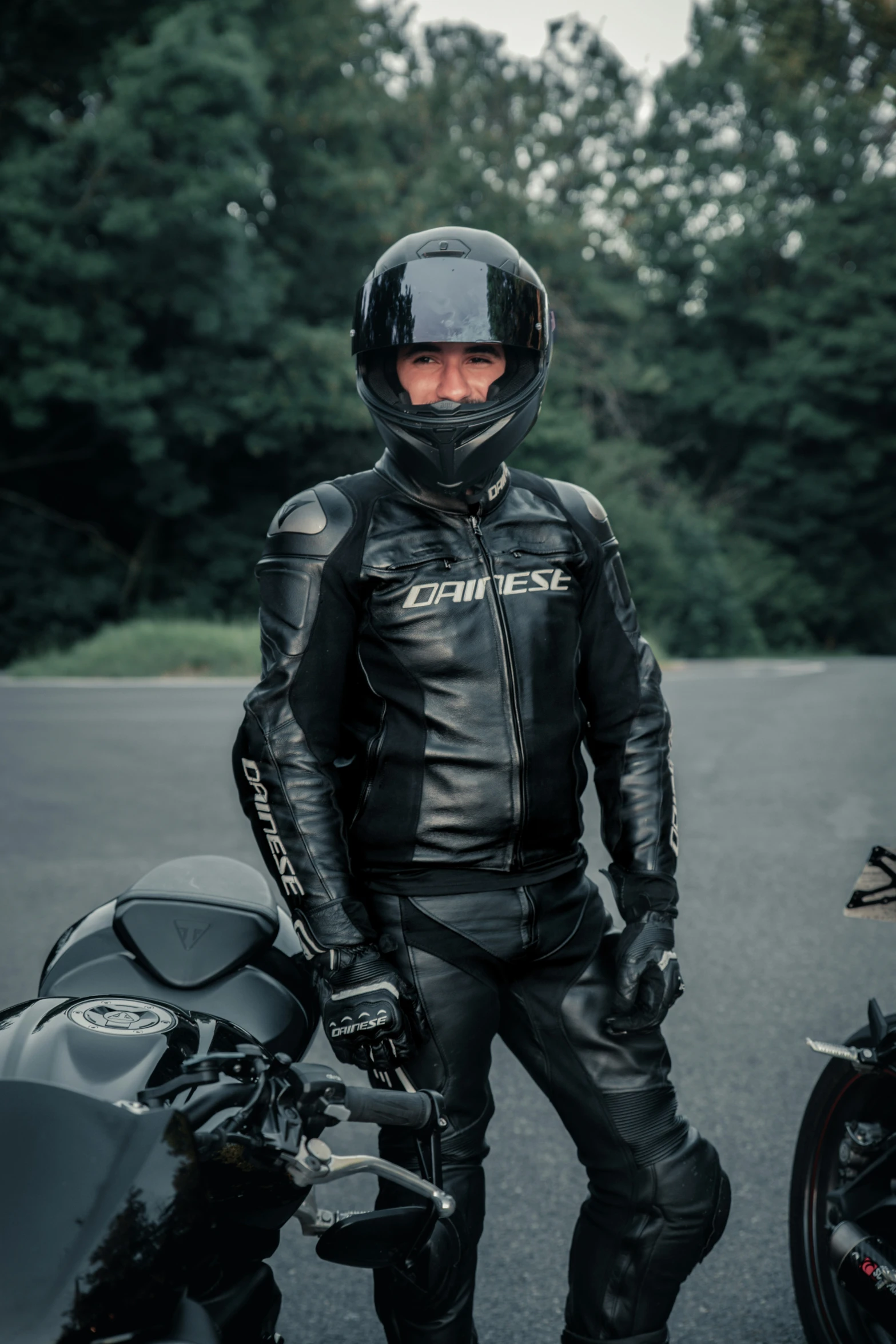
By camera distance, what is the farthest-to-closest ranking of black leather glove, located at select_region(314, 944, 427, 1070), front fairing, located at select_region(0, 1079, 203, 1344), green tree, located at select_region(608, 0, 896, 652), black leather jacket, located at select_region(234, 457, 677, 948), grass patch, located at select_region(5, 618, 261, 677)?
green tree, located at select_region(608, 0, 896, 652) < grass patch, located at select_region(5, 618, 261, 677) < black leather jacket, located at select_region(234, 457, 677, 948) < black leather glove, located at select_region(314, 944, 427, 1070) < front fairing, located at select_region(0, 1079, 203, 1344)

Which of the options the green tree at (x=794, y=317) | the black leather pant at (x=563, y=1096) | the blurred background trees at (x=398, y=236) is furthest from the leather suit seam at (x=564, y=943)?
the green tree at (x=794, y=317)

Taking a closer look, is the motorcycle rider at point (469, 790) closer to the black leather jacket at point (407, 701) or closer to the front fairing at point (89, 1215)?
the black leather jacket at point (407, 701)

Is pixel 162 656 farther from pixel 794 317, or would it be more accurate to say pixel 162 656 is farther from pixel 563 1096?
pixel 794 317

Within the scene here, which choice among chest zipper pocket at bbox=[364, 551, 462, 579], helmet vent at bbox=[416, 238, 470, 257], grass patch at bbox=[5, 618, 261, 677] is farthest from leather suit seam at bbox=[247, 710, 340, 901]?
grass patch at bbox=[5, 618, 261, 677]

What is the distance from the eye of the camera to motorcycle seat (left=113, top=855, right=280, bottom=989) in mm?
1976

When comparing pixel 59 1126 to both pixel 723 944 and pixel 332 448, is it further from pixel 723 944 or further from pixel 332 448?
pixel 332 448

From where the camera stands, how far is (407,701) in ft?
6.75

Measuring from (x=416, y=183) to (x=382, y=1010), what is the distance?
94.1 feet

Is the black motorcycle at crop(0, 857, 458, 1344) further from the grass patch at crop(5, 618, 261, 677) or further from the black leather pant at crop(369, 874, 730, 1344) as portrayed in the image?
the grass patch at crop(5, 618, 261, 677)

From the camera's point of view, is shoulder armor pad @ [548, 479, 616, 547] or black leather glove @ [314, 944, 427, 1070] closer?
black leather glove @ [314, 944, 427, 1070]

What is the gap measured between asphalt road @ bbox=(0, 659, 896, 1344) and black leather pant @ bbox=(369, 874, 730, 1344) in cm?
64

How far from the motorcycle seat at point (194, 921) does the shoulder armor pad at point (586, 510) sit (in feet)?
2.69

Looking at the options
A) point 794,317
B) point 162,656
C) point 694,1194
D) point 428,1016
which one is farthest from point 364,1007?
point 794,317

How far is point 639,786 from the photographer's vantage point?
2.20m
